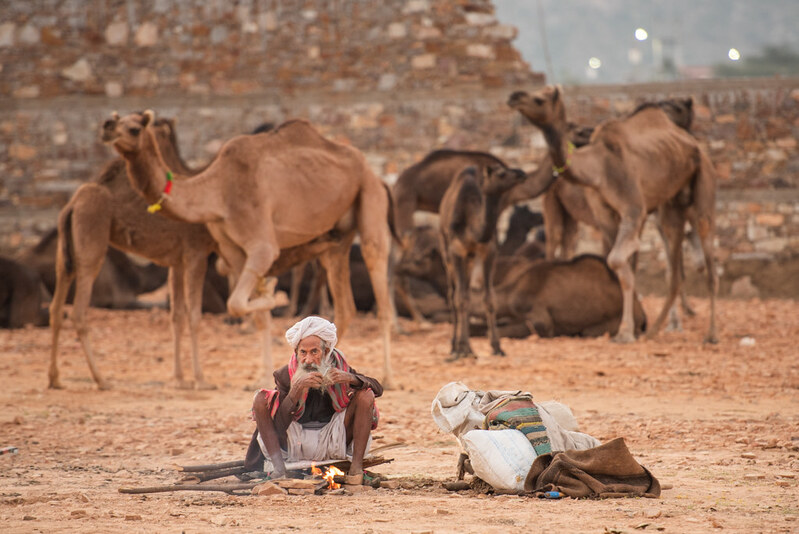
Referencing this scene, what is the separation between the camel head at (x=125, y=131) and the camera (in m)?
8.94

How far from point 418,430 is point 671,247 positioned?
7.71 metres

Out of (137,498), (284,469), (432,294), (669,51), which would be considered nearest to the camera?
(137,498)

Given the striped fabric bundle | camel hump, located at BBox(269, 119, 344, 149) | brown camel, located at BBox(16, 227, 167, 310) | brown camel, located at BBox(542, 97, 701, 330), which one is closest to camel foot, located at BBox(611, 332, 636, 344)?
brown camel, located at BBox(542, 97, 701, 330)

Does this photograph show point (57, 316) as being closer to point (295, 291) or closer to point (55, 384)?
point (55, 384)

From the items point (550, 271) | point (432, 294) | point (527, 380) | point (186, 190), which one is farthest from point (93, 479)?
point (432, 294)

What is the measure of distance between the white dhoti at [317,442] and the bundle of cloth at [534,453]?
1.83ft

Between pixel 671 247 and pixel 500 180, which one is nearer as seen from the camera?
pixel 500 180

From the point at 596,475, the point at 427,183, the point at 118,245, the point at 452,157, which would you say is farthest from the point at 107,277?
the point at 596,475

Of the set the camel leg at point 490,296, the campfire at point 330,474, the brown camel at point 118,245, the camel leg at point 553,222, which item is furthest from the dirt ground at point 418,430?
the camel leg at point 553,222

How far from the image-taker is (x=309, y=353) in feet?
18.9

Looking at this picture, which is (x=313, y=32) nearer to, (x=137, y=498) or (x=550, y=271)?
(x=550, y=271)

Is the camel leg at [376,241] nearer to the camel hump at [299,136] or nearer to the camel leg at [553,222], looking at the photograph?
the camel hump at [299,136]

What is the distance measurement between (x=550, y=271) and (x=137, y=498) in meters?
9.77

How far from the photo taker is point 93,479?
600 centimetres
